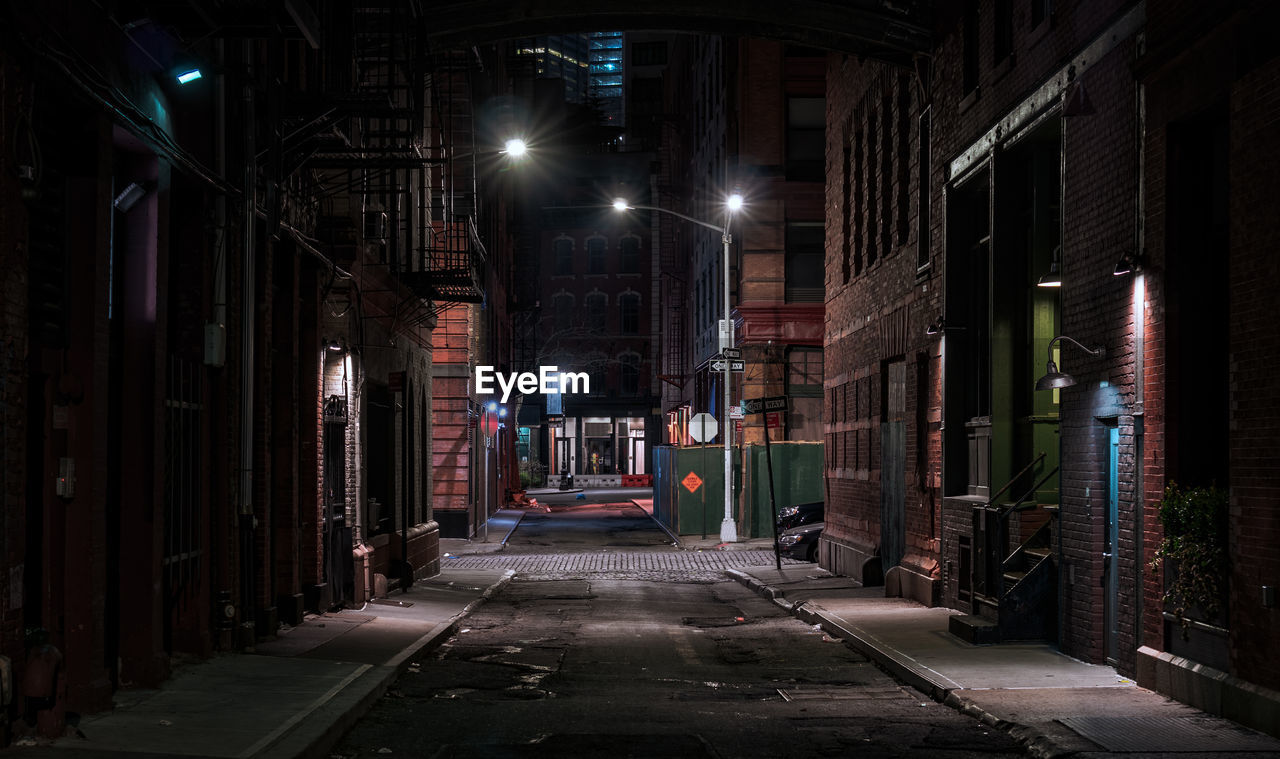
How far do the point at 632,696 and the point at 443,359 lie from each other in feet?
76.1

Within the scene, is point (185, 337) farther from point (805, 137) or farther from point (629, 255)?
point (629, 255)

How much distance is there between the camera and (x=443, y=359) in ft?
113

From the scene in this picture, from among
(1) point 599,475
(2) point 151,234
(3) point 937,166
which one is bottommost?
(1) point 599,475

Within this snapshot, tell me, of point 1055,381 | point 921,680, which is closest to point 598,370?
point 1055,381

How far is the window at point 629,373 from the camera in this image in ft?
290

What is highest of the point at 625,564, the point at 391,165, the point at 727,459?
the point at 391,165

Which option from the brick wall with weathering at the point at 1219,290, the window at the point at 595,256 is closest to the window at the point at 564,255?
the window at the point at 595,256

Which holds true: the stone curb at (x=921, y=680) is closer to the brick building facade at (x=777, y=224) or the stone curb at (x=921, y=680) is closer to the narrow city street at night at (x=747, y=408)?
the narrow city street at night at (x=747, y=408)

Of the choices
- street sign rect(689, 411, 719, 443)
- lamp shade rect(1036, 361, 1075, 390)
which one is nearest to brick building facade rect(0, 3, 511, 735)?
lamp shade rect(1036, 361, 1075, 390)

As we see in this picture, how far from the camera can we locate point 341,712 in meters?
10.3

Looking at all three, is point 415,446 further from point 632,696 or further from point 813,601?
point 632,696

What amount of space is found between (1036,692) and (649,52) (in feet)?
296

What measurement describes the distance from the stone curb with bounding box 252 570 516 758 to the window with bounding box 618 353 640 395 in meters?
72.8

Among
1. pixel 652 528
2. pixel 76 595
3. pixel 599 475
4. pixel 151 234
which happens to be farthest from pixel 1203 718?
pixel 599 475
